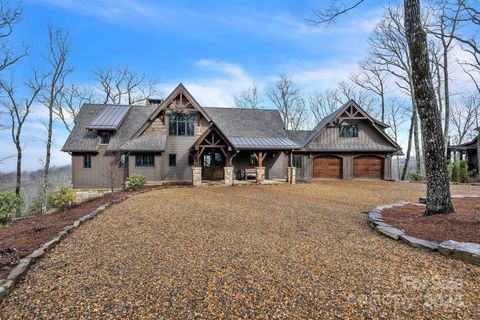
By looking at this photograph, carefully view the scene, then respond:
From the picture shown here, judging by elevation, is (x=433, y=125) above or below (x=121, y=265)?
above

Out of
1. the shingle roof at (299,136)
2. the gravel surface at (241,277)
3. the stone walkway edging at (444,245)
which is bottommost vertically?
the gravel surface at (241,277)

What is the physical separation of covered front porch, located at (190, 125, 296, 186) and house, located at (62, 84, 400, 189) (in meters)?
0.06

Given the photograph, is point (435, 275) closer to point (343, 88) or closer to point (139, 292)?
point (139, 292)

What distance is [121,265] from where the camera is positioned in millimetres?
4027

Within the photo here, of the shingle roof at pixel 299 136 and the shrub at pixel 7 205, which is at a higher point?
the shingle roof at pixel 299 136

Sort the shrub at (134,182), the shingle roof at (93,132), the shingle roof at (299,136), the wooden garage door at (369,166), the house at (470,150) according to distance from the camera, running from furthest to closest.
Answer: the house at (470,150), the shingle roof at (299,136), the wooden garage door at (369,166), the shingle roof at (93,132), the shrub at (134,182)

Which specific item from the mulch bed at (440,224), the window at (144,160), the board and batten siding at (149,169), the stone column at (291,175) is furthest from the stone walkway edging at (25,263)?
the stone column at (291,175)

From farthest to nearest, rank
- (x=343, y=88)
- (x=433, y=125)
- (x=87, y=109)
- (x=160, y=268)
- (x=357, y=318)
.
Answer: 1. (x=343, y=88)
2. (x=87, y=109)
3. (x=433, y=125)
4. (x=160, y=268)
5. (x=357, y=318)

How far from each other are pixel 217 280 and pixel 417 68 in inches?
286

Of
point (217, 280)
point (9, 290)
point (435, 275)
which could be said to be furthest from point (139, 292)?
point (435, 275)

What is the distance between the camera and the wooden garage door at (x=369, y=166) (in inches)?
819

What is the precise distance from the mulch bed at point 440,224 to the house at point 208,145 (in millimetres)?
10293

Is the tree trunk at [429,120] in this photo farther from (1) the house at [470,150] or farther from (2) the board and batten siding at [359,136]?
(1) the house at [470,150]

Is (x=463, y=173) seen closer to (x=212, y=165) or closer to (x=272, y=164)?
(x=272, y=164)
